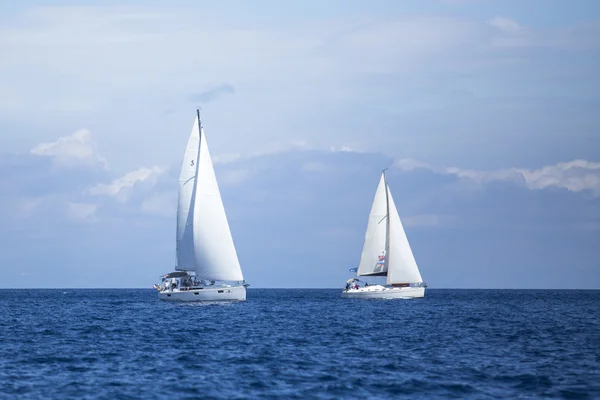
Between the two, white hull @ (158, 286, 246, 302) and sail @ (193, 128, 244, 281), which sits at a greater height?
sail @ (193, 128, 244, 281)

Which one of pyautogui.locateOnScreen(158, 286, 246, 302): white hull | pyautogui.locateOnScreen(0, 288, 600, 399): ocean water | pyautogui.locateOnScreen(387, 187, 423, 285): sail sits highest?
pyautogui.locateOnScreen(387, 187, 423, 285): sail

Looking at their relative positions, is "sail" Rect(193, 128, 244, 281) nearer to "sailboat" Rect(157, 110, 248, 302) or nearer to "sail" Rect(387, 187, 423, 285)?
"sailboat" Rect(157, 110, 248, 302)

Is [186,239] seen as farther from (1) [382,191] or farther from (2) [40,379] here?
(2) [40,379]

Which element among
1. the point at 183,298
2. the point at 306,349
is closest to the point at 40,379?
the point at 306,349

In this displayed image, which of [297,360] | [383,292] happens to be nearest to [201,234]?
[383,292]

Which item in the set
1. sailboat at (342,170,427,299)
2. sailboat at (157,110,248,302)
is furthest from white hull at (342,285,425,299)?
sailboat at (157,110,248,302)

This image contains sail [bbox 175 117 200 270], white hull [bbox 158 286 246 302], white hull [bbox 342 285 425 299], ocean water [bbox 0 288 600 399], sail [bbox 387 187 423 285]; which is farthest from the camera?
sail [bbox 387 187 423 285]

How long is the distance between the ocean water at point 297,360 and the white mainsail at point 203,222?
21755mm

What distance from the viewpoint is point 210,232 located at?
99500mm

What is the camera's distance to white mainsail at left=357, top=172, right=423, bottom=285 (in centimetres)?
12581

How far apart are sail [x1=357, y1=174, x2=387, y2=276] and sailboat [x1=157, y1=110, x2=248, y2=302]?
103 feet

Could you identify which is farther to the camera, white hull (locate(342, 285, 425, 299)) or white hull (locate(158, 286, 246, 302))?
white hull (locate(342, 285, 425, 299))

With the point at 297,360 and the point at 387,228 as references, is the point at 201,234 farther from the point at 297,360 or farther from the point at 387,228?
the point at 297,360

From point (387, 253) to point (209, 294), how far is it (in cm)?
3792
